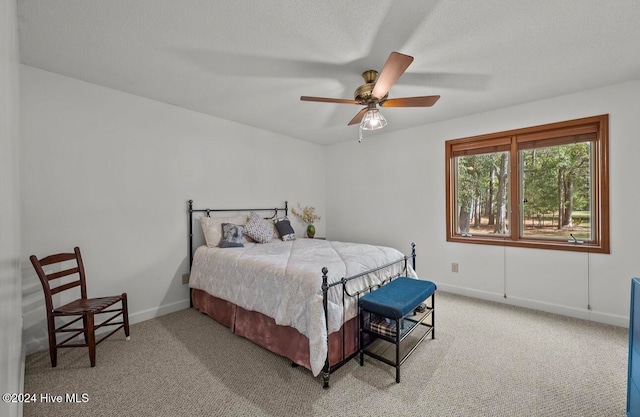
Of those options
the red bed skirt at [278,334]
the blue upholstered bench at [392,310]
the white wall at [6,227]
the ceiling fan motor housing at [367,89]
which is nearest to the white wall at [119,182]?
the red bed skirt at [278,334]

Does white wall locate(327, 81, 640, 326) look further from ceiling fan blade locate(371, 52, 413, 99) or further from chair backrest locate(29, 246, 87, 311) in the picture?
chair backrest locate(29, 246, 87, 311)

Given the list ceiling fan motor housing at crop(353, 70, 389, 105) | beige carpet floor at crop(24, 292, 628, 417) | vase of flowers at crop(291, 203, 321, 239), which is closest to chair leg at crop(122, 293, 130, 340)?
beige carpet floor at crop(24, 292, 628, 417)

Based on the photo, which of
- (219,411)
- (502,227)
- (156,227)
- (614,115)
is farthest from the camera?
(502,227)

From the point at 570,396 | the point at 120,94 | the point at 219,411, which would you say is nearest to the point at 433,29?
the point at 570,396

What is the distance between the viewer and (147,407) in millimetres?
1746

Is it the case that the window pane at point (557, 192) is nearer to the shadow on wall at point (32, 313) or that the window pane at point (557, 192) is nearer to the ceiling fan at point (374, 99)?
the ceiling fan at point (374, 99)

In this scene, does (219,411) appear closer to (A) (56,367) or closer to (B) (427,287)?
(A) (56,367)

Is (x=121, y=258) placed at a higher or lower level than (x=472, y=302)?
higher

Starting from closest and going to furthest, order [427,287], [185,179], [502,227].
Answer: [427,287] → [185,179] → [502,227]

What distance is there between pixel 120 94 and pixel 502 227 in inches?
196

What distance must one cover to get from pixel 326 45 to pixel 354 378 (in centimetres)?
255

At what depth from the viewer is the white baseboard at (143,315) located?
2.34 meters

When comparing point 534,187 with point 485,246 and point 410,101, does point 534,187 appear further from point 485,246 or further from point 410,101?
point 410,101

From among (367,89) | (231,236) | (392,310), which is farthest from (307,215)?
(392,310)
